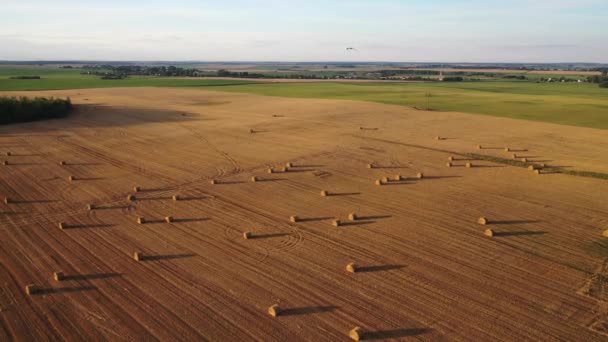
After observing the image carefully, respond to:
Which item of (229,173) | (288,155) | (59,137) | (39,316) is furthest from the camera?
(59,137)

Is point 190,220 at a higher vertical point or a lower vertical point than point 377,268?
higher

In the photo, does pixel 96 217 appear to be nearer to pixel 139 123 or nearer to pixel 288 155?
pixel 288 155

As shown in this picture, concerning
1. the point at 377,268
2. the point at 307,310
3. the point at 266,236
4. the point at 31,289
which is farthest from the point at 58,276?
the point at 377,268

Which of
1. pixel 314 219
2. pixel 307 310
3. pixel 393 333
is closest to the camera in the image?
pixel 393 333

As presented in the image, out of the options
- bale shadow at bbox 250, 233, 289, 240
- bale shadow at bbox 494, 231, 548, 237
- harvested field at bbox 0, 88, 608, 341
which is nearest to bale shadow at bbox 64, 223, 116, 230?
harvested field at bbox 0, 88, 608, 341

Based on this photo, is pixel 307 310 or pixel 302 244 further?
pixel 302 244

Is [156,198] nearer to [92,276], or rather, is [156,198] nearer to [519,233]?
[92,276]

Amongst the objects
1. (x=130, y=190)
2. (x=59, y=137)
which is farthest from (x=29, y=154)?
(x=130, y=190)

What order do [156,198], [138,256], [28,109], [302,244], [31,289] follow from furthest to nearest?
1. [28,109]
2. [156,198]
3. [302,244]
4. [138,256]
5. [31,289]
